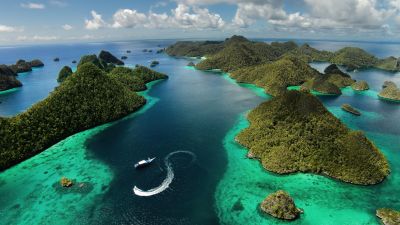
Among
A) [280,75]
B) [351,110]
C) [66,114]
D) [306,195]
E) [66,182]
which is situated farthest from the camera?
[280,75]

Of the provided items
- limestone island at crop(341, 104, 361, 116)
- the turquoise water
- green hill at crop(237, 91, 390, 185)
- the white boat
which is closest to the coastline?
the white boat

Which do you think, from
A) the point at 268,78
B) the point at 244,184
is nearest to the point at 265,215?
the point at 244,184

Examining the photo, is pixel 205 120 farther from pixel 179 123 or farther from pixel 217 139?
pixel 217 139

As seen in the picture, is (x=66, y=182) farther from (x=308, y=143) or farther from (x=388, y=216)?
(x=388, y=216)

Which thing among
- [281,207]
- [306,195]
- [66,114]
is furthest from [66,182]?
[306,195]

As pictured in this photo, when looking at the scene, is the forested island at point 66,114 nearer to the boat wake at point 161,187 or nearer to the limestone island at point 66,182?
the limestone island at point 66,182

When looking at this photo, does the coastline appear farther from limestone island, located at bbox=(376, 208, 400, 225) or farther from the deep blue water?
limestone island, located at bbox=(376, 208, 400, 225)
